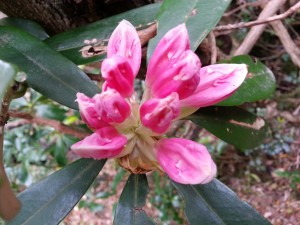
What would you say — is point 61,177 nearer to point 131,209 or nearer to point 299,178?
point 131,209

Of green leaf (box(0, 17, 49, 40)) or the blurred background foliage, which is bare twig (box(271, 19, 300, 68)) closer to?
the blurred background foliage

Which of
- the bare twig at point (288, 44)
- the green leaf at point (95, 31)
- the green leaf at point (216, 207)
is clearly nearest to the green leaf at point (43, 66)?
the green leaf at point (95, 31)

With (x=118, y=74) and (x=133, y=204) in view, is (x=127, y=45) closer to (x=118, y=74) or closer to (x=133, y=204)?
(x=118, y=74)

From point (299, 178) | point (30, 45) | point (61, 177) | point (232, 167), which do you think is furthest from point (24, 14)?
point (232, 167)

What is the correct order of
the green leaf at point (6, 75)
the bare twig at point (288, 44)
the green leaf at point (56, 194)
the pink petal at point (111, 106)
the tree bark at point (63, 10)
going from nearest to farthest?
the green leaf at point (6, 75)
the pink petal at point (111, 106)
the green leaf at point (56, 194)
the tree bark at point (63, 10)
the bare twig at point (288, 44)

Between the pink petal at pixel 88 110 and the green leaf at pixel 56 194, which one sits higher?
the pink petal at pixel 88 110

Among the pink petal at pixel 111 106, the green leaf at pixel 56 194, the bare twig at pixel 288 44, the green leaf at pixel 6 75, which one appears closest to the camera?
the green leaf at pixel 6 75

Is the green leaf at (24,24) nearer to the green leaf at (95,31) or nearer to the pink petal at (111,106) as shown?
the green leaf at (95,31)
